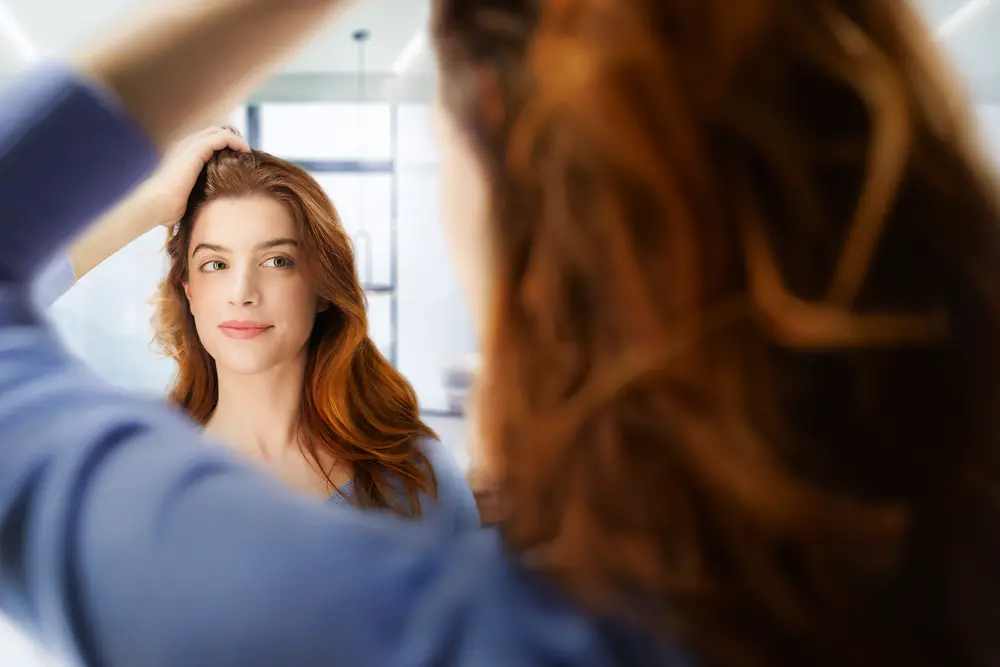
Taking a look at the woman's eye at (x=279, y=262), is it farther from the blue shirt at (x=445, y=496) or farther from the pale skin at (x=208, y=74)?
the pale skin at (x=208, y=74)

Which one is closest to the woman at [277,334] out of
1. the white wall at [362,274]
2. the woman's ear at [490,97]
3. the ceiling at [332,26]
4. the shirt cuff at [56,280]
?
the shirt cuff at [56,280]

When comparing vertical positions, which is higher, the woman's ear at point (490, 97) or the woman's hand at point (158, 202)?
the woman's ear at point (490, 97)

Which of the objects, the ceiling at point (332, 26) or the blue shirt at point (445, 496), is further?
the ceiling at point (332, 26)

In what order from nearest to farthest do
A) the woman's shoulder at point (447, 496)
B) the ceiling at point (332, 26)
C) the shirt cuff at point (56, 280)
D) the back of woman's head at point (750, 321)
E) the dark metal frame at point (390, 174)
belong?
1. the back of woman's head at point (750, 321)
2. the shirt cuff at point (56, 280)
3. the woman's shoulder at point (447, 496)
4. the ceiling at point (332, 26)
5. the dark metal frame at point (390, 174)

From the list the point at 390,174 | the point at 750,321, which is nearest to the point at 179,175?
the point at 750,321

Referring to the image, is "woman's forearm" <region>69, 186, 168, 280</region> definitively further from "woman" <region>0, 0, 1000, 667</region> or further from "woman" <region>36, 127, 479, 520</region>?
"woman" <region>0, 0, 1000, 667</region>

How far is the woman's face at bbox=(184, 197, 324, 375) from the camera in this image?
0.77 meters

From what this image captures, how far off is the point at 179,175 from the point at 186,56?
0.55 m

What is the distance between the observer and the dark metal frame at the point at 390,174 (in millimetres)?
2240

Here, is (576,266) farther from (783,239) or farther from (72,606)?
(72,606)

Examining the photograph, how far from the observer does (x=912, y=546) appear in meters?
0.25

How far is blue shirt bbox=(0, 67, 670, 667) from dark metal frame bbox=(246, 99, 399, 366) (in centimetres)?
191

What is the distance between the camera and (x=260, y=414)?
0.83 meters

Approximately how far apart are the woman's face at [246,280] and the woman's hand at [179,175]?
0.04m
